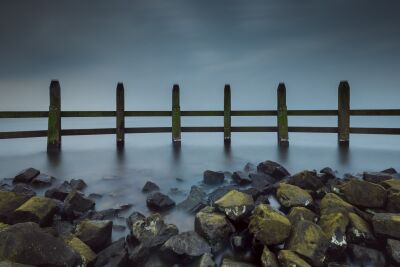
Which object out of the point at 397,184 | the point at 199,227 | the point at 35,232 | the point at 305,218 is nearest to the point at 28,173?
the point at 35,232

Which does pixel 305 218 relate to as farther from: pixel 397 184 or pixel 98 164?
pixel 98 164

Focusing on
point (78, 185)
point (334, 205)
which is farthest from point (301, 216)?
point (78, 185)

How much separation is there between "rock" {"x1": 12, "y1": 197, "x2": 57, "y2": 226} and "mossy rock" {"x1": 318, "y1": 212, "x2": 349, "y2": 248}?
3091 millimetres

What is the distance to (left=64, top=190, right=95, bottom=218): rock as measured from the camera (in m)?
3.74

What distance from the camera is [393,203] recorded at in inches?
140

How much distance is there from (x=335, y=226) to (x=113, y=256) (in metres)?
2.26

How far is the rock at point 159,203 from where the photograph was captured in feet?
13.5

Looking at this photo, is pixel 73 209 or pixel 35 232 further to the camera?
pixel 73 209

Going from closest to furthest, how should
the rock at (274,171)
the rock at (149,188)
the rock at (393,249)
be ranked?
the rock at (393,249) < the rock at (149,188) < the rock at (274,171)

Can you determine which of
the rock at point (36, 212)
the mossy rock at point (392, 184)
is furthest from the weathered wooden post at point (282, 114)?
the rock at point (36, 212)

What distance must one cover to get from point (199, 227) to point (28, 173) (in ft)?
12.9

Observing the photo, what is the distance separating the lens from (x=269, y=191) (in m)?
4.62

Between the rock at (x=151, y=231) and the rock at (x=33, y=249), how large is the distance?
703 millimetres

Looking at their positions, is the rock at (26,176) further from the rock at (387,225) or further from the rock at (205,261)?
the rock at (387,225)
